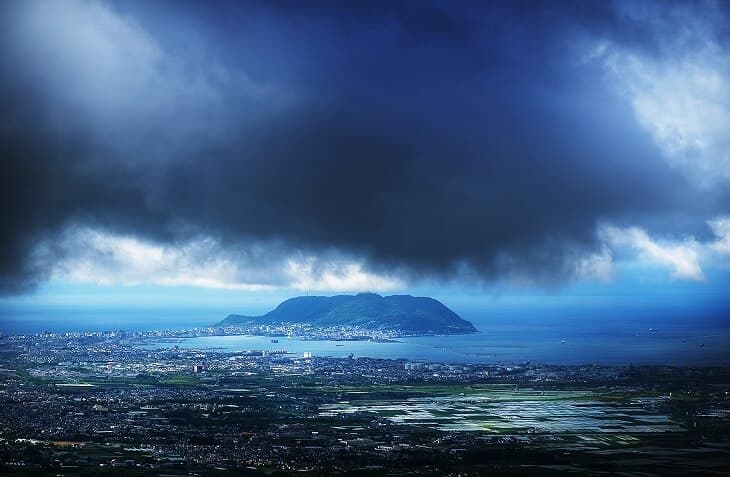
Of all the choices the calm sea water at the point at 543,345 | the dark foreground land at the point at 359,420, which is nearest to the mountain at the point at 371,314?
the calm sea water at the point at 543,345

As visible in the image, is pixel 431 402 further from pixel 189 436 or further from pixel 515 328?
pixel 515 328

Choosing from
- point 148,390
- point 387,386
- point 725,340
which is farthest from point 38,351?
point 725,340

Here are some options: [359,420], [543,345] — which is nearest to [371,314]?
[543,345]

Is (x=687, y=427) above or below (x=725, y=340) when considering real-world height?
below

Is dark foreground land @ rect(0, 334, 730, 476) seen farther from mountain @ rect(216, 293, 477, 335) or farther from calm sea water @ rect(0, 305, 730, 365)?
mountain @ rect(216, 293, 477, 335)

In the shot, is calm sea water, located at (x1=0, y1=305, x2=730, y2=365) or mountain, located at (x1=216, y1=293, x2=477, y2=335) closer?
calm sea water, located at (x1=0, y1=305, x2=730, y2=365)

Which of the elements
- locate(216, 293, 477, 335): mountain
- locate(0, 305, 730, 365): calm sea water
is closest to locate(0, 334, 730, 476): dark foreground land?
locate(0, 305, 730, 365): calm sea water
